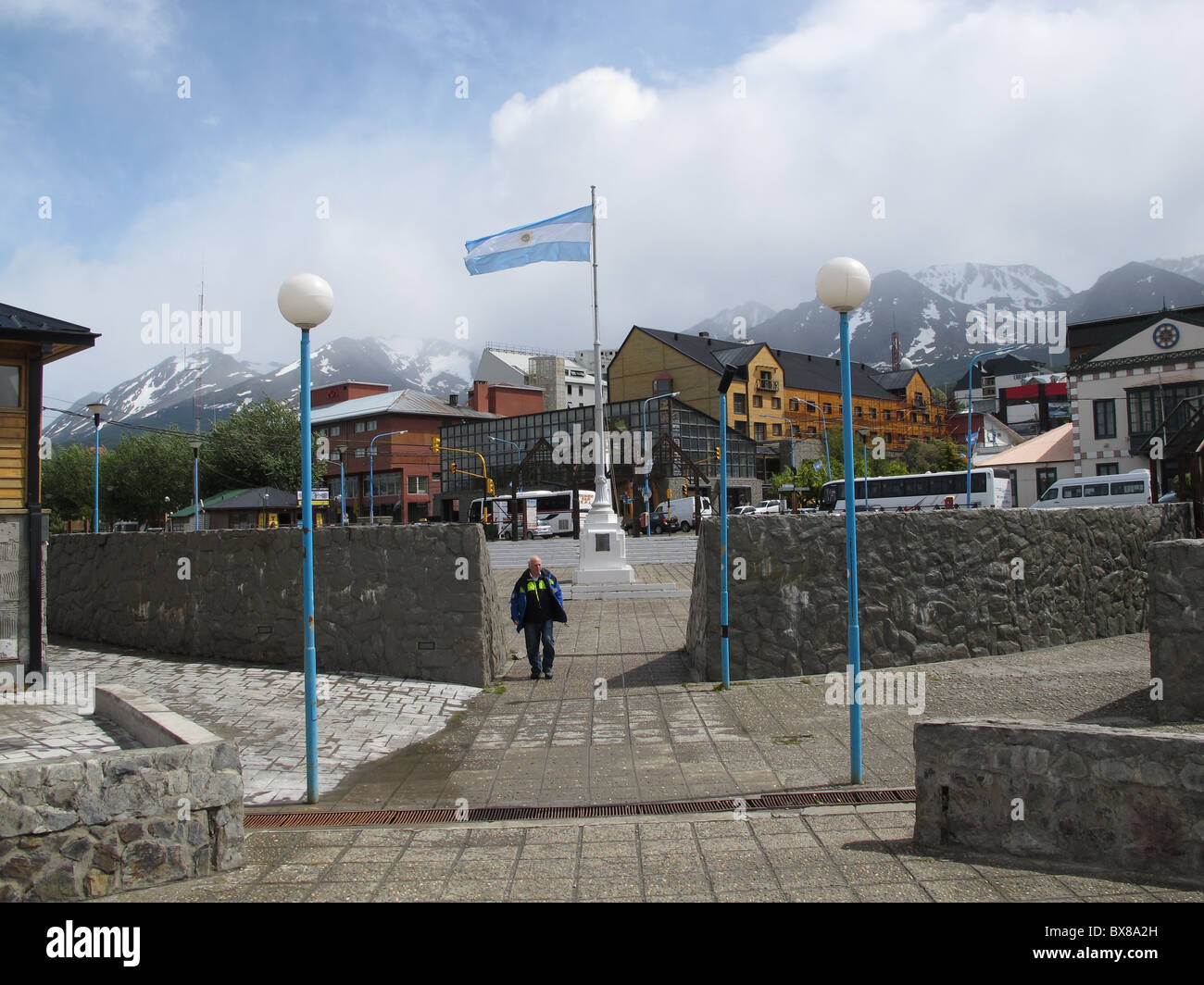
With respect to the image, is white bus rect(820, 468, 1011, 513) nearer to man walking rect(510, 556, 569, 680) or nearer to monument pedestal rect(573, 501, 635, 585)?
monument pedestal rect(573, 501, 635, 585)

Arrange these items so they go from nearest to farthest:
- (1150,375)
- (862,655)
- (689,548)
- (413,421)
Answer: (862,655)
(689,548)
(1150,375)
(413,421)

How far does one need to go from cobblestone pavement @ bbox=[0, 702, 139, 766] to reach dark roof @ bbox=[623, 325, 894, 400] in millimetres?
65977

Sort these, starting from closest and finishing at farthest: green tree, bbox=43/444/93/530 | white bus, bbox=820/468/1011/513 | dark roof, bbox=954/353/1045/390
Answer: white bus, bbox=820/468/1011/513, green tree, bbox=43/444/93/530, dark roof, bbox=954/353/1045/390

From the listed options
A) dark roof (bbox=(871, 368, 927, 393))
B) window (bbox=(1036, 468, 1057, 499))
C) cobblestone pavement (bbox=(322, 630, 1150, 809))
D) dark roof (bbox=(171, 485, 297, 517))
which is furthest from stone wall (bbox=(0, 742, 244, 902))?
dark roof (bbox=(871, 368, 927, 393))

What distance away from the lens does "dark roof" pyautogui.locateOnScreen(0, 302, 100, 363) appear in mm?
9852

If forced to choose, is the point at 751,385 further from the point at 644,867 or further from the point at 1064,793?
the point at 644,867

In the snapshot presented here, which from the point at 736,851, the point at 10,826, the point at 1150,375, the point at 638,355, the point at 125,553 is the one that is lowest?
the point at 736,851

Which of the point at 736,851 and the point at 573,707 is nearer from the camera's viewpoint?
the point at 736,851

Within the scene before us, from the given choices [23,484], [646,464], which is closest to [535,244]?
[23,484]
